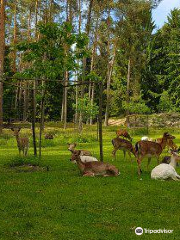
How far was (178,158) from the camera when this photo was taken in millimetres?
13758

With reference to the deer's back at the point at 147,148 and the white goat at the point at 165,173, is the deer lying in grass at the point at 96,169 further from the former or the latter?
the white goat at the point at 165,173

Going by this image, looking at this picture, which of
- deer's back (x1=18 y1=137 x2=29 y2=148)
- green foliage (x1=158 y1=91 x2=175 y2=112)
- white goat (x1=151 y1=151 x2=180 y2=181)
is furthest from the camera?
green foliage (x1=158 y1=91 x2=175 y2=112)

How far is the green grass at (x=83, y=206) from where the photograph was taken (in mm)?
6926

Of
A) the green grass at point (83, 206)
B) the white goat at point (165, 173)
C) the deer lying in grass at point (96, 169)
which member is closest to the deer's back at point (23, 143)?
the green grass at point (83, 206)

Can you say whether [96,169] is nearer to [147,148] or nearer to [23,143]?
[147,148]

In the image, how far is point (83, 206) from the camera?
28.6 feet

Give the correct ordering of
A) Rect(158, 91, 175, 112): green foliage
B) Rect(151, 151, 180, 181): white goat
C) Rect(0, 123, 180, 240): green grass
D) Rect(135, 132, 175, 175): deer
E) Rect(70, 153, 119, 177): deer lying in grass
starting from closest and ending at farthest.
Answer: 1. Rect(0, 123, 180, 240): green grass
2. Rect(151, 151, 180, 181): white goat
3. Rect(70, 153, 119, 177): deer lying in grass
4. Rect(135, 132, 175, 175): deer
5. Rect(158, 91, 175, 112): green foliage

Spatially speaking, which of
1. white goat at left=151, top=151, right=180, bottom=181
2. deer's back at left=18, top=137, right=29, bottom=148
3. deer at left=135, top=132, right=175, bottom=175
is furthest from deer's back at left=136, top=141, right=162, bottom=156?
deer's back at left=18, top=137, right=29, bottom=148

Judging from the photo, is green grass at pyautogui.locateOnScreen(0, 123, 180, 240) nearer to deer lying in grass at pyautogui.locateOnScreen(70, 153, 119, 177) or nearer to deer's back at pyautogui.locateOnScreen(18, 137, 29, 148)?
deer lying in grass at pyautogui.locateOnScreen(70, 153, 119, 177)

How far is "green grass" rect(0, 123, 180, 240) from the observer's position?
6926 mm

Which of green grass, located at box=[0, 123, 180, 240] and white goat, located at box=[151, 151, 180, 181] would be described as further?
white goat, located at box=[151, 151, 180, 181]

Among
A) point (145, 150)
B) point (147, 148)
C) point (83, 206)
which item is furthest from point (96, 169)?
point (83, 206)

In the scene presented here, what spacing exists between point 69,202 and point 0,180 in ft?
12.2

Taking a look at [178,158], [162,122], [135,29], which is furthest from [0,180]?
[135,29]
